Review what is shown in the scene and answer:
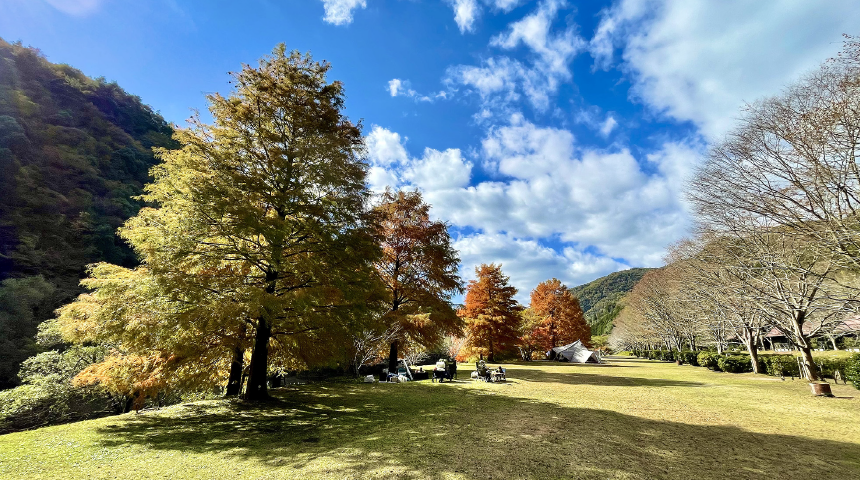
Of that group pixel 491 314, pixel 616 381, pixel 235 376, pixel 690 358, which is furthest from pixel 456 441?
pixel 690 358

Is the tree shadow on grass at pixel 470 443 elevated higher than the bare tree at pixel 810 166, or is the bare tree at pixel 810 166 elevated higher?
the bare tree at pixel 810 166

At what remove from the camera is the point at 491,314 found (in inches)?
1220

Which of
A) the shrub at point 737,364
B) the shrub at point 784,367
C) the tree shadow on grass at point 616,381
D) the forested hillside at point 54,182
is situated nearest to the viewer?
the tree shadow on grass at point 616,381

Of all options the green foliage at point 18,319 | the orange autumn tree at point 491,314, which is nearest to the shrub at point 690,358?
the orange autumn tree at point 491,314

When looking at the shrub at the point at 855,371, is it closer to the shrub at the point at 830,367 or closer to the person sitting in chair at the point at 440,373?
the shrub at the point at 830,367

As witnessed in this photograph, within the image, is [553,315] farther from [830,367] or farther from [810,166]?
[810,166]

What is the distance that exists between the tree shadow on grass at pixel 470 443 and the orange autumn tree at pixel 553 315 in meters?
37.0

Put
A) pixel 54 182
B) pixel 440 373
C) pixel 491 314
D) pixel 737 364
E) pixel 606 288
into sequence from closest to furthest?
pixel 440 373
pixel 737 364
pixel 491 314
pixel 54 182
pixel 606 288

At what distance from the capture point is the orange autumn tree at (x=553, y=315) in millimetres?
44938

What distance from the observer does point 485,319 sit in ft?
99.9

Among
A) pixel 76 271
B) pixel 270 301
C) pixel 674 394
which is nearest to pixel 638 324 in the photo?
pixel 674 394

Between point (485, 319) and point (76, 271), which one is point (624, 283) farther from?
point (76, 271)

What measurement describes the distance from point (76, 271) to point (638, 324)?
77.8 metres

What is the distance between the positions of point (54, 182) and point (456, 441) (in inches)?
2605
